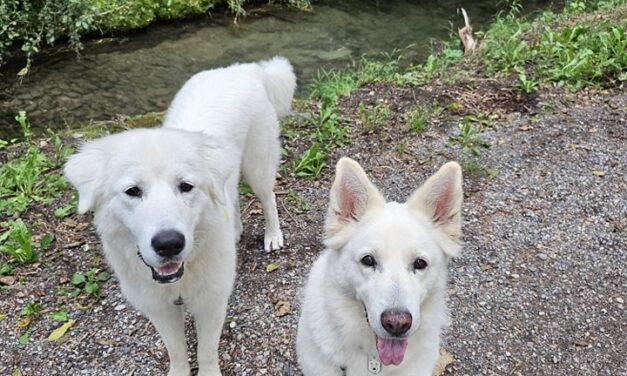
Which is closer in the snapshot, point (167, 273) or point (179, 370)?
point (167, 273)

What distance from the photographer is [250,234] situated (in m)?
4.35

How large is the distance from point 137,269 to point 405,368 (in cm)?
139

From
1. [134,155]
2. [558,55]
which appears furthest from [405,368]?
[558,55]

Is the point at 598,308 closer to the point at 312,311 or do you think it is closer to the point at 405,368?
the point at 405,368

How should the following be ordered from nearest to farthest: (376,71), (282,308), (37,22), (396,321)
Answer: (396,321)
(282,308)
(376,71)
(37,22)

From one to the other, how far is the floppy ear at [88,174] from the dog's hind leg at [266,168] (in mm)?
1328

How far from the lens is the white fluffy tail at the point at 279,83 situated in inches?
160

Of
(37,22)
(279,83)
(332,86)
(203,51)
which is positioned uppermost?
(279,83)

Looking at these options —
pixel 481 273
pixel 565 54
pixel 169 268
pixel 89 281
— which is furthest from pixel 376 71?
pixel 169 268

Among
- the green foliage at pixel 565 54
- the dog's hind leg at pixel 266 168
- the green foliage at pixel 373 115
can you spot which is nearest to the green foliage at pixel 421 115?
the green foliage at pixel 373 115

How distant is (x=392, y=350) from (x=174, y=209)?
115 cm

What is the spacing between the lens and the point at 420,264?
2.34 metres

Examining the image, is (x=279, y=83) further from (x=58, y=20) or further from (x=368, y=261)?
(x=58, y=20)

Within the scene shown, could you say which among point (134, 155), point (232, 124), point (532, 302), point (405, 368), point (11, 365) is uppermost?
point (134, 155)
